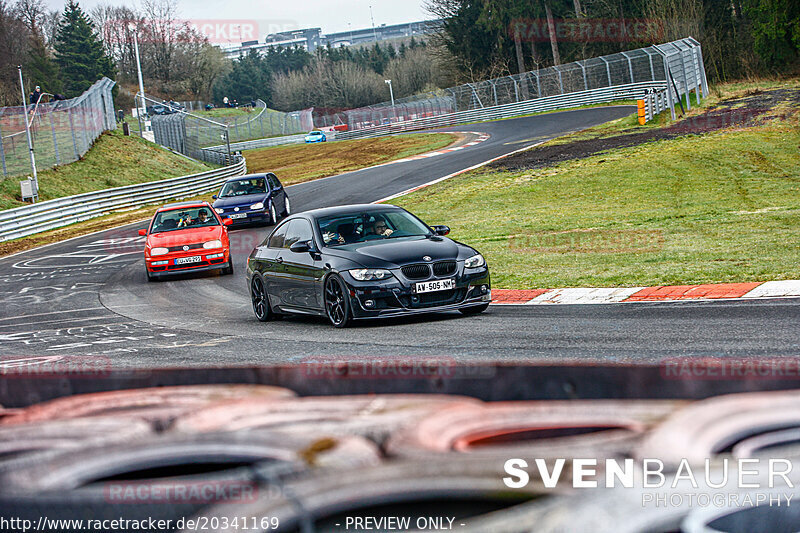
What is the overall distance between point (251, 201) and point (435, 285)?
1710cm

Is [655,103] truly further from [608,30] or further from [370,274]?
[608,30]

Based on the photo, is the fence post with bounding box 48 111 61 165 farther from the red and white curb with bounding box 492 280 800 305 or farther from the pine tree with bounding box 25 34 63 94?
the pine tree with bounding box 25 34 63 94

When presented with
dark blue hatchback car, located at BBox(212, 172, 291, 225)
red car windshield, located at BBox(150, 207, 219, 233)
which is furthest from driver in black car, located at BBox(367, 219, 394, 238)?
dark blue hatchback car, located at BBox(212, 172, 291, 225)

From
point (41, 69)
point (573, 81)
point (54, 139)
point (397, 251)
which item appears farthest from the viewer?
point (41, 69)

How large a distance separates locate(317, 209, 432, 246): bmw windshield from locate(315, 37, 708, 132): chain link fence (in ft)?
101

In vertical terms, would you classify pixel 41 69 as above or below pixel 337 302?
above

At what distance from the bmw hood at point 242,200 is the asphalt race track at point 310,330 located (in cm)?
761

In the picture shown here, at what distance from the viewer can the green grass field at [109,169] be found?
37.6 metres

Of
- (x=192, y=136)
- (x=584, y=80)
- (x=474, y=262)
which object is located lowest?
(x=474, y=262)

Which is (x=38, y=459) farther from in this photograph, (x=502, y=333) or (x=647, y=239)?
(x=647, y=239)

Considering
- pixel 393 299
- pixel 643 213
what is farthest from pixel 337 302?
pixel 643 213

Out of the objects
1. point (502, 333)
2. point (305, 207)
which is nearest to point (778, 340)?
point (502, 333)

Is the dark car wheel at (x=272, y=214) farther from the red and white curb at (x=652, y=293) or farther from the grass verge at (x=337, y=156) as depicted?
the red and white curb at (x=652, y=293)

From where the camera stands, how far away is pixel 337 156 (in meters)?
54.4
